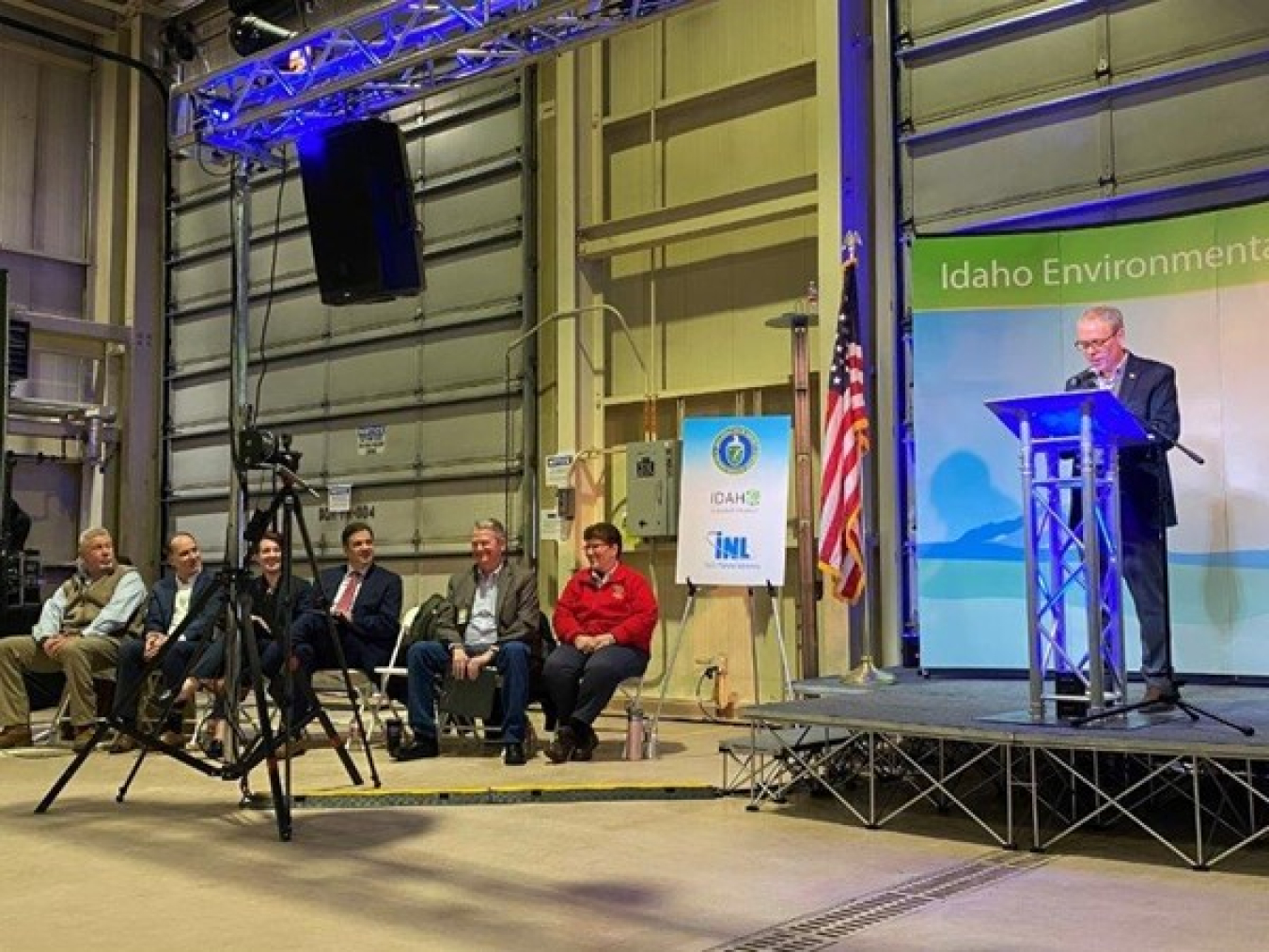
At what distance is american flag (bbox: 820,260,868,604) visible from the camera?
238 inches

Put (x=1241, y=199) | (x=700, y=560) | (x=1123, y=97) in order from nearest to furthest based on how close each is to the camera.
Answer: (x=1241, y=199), (x=1123, y=97), (x=700, y=560)

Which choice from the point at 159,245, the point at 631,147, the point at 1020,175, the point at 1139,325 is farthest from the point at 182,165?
the point at 1139,325

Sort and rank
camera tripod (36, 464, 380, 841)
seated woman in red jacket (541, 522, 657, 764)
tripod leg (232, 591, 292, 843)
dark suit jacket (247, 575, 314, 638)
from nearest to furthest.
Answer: tripod leg (232, 591, 292, 843)
camera tripod (36, 464, 380, 841)
dark suit jacket (247, 575, 314, 638)
seated woman in red jacket (541, 522, 657, 764)

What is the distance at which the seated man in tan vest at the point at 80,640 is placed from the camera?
629 centimetres

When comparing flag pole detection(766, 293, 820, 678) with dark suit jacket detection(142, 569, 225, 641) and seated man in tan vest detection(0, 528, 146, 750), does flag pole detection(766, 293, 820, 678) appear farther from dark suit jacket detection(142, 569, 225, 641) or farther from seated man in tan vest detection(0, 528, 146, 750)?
seated man in tan vest detection(0, 528, 146, 750)

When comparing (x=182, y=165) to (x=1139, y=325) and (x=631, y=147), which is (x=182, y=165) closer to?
(x=631, y=147)

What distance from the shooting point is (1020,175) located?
21.0 ft

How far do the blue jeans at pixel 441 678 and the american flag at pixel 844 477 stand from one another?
150cm

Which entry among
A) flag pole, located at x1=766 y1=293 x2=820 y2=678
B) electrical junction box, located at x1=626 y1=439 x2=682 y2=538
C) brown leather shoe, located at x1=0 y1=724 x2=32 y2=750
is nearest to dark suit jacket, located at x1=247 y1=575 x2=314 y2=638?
brown leather shoe, located at x1=0 y1=724 x2=32 y2=750

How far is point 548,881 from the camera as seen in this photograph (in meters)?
3.54

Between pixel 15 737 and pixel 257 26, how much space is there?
368 cm

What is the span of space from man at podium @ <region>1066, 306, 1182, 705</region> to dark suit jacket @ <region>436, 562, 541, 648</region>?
271 cm

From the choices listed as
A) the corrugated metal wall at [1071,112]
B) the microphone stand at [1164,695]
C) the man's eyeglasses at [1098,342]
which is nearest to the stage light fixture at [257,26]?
the corrugated metal wall at [1071,112]

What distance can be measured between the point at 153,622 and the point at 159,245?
6.22 m
